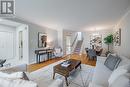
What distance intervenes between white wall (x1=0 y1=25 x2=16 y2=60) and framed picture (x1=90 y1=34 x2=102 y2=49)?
6.19 metres

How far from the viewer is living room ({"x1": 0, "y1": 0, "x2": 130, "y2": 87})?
2.87 meters

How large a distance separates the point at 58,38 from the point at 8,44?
332 centimetres

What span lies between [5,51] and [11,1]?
3.64 metres

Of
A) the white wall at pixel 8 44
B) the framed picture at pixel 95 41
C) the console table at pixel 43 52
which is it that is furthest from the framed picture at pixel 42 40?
the framed picture at pixel 95 41

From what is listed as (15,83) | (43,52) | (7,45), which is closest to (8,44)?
(7,45)

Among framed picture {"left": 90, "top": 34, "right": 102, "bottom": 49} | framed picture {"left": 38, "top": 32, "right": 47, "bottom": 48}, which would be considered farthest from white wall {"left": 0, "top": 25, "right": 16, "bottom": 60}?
framed picture {"left": 90, "top": 34, "right": 102, "bottom": 49}

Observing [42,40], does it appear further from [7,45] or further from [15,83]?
[15,83]

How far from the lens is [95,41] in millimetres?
8422

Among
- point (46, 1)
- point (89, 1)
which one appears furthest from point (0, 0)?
point (89, 1)

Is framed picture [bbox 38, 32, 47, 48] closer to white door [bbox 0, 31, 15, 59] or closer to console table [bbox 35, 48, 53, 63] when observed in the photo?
console table [bbox 35, 48, 53, 63]

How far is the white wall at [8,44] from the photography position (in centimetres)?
529

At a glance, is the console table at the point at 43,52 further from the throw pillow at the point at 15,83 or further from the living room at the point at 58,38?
the throw pillow at the point at 15,83

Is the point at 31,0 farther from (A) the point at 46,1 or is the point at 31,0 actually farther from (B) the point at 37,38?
(B) the point at 37,38

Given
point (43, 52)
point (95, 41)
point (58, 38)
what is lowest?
point (43, 52)
